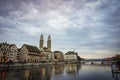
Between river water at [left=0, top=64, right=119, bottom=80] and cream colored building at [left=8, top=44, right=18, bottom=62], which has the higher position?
cream colored building at [left=8, top=44, right=18, bottom=62]

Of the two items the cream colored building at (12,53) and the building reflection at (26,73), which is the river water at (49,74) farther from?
the cream colored building at (12,53)

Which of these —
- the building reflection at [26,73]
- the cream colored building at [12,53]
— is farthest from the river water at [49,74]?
the cream colored building at [12,53]

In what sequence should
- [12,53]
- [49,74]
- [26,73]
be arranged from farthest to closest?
[12,53], [49,74], [26,73]

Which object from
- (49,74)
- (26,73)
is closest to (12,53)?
(26,73)

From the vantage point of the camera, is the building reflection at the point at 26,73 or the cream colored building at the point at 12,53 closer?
the building reflection at the point at 26,73

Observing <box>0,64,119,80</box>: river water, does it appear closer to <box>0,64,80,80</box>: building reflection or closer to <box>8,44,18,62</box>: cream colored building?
<box>0,64,80,80</box>: building reflection

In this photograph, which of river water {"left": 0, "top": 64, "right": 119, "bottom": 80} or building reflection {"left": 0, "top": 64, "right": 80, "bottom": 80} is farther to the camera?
river water {"left": 0, "top": 64, "right": 119, "bottom": 80}

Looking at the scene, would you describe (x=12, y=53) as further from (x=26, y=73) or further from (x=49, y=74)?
(x=49, y=74)

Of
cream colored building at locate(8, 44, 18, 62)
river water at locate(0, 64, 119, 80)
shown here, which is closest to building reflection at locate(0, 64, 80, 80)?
river water at locate(0, 64, 119, 80)

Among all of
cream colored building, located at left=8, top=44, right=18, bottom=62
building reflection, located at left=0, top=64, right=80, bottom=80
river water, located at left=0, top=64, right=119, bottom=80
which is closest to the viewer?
building reflection, located at left=0, top=64, right=80, bottom=80

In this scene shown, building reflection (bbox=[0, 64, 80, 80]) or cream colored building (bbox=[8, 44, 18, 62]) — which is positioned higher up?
cream colored building (bbox=[8, 44, 18, 62])

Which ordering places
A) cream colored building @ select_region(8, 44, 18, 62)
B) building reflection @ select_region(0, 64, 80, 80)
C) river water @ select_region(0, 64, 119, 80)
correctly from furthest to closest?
cream colored building @ select_region(8, 44, 18, 62)
river water @ select_region(0, 64, 119, 80)
building reflection @ select_region(0, 64, 80, 80)

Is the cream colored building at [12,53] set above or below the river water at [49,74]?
above

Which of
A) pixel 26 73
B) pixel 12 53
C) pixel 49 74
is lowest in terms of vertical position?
pixel 49 74
